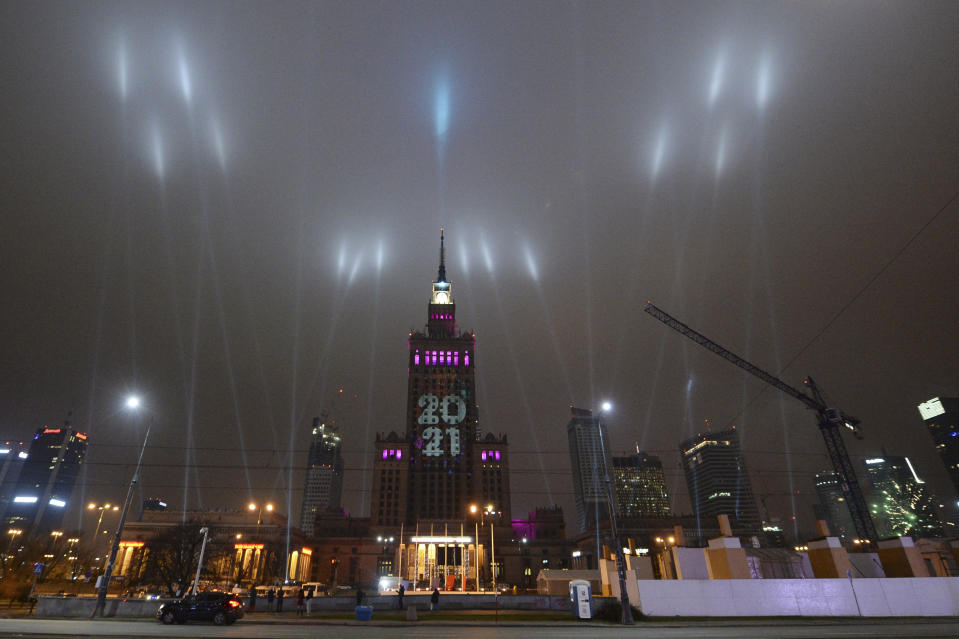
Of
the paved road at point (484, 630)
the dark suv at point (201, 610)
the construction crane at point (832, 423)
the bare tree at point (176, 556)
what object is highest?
the construction crane at point (832, 423)

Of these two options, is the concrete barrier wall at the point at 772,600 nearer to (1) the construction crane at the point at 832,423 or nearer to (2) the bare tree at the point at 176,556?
(2) the bare tree at the point at 176,556

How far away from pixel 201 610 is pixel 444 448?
11393 cm

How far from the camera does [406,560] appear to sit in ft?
257

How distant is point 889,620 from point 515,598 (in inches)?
1032

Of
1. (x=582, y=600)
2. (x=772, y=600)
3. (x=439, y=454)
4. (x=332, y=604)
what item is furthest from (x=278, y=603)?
(x=439, y=454)

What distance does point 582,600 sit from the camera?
102 ft

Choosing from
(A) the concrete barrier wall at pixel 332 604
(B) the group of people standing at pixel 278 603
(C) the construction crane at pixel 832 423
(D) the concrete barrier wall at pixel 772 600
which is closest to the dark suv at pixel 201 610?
(A) the concrete barrier wall at pixel 332 604

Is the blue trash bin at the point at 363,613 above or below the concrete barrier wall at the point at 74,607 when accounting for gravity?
below

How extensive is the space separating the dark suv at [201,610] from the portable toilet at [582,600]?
23.2m

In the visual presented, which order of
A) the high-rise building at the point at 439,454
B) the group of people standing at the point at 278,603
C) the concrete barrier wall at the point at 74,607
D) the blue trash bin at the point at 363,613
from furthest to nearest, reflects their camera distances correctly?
the high-rise building at the point at 439,454 → the group of people standing at the point at 278,603 → the blue trash bin at the point at 363,613 → the concrete barrier wall at the point at 74,607

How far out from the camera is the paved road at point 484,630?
74.5ft

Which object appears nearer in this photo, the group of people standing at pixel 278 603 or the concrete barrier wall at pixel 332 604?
the concrete barrier wall at pixel 332 604

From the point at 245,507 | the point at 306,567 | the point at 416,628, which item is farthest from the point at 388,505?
the point at 416,628

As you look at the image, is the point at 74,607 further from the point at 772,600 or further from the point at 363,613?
the point at 772,600
